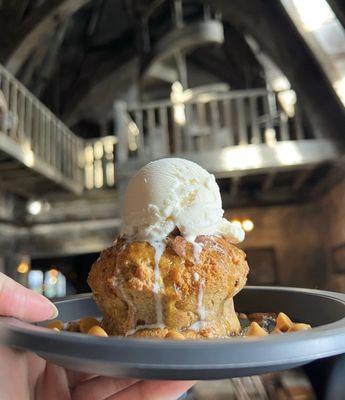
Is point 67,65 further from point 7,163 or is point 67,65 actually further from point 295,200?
Answer: point 295,200

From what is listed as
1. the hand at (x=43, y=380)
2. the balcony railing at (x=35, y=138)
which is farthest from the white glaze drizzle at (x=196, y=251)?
the balcony railing at (x=35, y=138)

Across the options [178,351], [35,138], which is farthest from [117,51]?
[178,351]

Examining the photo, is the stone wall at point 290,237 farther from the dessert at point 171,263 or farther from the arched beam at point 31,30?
the dessert at point 171,263

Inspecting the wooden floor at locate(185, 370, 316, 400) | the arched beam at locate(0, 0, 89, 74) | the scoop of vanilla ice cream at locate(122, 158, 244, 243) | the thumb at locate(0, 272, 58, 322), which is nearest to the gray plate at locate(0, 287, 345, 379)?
the thumb at locate(0, 272, 58, 322)

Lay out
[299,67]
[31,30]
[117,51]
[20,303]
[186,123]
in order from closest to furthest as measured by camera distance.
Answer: [20,303], [299,67], [186,123], [31,30], [117,51]

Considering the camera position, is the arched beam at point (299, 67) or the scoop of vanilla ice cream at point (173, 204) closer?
the scoop of vanilla ice cream at point (173, 204)

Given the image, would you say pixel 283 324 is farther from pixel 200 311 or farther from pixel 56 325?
pixel 56 325

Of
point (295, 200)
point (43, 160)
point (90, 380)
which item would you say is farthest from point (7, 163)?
point (90, 380)
